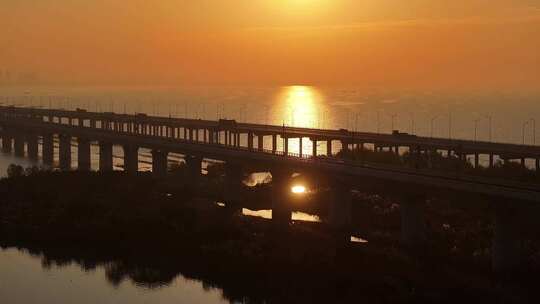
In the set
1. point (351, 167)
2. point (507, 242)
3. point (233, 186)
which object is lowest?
point (233, 186)

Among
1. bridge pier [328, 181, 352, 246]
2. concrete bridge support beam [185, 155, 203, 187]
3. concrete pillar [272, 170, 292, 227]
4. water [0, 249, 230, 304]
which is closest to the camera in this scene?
water [0, 249, 230, 304]

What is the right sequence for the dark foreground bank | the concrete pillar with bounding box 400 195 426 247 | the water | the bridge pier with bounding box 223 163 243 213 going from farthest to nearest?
the bridge pier with bounding box 223 163 243 213 → the concrete pillar with bounding box 400 195 426 247 → the water → the dark foreground bank

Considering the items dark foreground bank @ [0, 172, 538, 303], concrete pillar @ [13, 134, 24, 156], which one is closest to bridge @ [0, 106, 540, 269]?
dark foreground bank @ [0, 172, 538, 303]

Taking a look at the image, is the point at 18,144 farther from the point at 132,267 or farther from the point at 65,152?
the point at 132,267

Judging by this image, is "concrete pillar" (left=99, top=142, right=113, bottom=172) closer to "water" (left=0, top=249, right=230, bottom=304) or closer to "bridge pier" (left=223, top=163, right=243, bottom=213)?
"bridge pier" (left=223, top=163, right=243, bottom=213)

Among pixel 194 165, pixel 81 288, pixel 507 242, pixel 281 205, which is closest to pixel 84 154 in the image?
pixel 194 165

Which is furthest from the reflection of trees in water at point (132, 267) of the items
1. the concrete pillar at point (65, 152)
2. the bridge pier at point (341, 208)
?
the concrete pillar at point (65, 152)

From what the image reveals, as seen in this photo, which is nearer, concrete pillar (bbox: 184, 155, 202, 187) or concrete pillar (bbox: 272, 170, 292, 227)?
concrete pillar (bbox: 272, 170, 292, 227)
